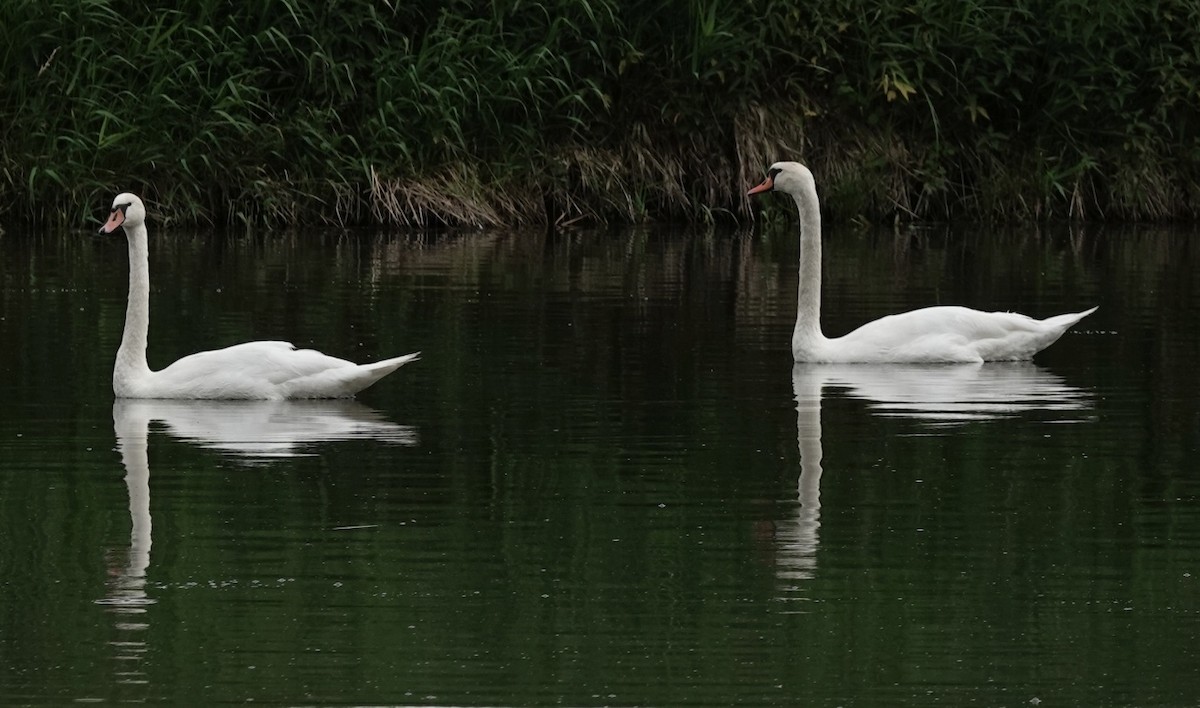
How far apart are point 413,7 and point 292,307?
806cm

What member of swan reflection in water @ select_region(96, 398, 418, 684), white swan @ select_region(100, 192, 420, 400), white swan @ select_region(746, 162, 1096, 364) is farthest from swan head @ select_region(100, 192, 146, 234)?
white swan @ select_region(746, 162, 1096, 364)

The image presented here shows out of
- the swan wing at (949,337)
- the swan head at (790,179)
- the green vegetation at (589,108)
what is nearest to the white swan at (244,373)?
the swan wing at (949,337)

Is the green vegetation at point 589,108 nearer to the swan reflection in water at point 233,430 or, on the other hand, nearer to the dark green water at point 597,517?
the dark green water at point 597,517

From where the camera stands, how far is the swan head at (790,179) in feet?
48.0

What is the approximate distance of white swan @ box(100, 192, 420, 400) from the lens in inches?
451

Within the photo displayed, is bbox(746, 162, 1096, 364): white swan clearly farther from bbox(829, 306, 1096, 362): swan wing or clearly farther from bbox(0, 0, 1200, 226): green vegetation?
bbox(0, 0, 1200, 226): green vegetation

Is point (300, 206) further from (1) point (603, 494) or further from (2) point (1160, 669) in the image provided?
(2) point (1160, 669)

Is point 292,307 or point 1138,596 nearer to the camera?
point 1138,596

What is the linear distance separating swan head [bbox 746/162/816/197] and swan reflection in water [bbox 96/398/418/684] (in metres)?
3.91

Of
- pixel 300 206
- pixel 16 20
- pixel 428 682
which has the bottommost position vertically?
pixel 428 682

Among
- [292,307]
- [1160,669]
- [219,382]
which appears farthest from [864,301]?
[1160,669]

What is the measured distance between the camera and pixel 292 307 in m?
15.8

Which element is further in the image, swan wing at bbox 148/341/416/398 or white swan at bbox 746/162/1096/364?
white swan at bbox 746/162/1096/364

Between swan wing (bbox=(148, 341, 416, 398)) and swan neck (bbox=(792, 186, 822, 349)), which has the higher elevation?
swan neck (bbox=(792, 186, 822, 349))
